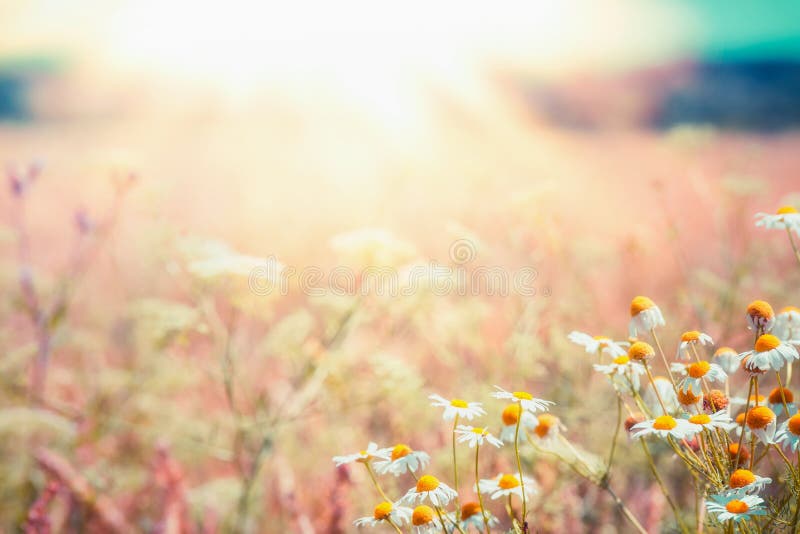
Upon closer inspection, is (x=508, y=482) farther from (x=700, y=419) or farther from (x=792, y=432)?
(x=792, y=432)

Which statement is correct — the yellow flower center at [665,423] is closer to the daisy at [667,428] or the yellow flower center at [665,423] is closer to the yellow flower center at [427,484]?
the daisy at [667,428]

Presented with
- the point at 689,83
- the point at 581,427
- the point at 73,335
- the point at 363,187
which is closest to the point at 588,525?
the point at 581,427

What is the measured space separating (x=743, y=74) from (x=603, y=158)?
4.71 m

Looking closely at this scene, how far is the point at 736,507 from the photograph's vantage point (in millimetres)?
755

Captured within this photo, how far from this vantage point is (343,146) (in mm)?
7809

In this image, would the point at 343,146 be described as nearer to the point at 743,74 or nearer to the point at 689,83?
the point at 689,83

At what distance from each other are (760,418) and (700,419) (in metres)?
0.08

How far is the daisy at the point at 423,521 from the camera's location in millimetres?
807

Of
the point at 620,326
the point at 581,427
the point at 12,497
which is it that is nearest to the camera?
the point at 581,427

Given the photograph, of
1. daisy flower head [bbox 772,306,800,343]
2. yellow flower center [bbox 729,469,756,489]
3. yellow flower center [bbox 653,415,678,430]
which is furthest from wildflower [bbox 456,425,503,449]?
daisy flower head [bbox 772,306,800,343]

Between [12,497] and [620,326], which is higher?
[620,326]

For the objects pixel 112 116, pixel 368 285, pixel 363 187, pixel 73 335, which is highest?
pixel 368 285

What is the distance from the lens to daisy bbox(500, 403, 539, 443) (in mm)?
968

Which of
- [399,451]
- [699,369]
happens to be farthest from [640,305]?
[399,451]
